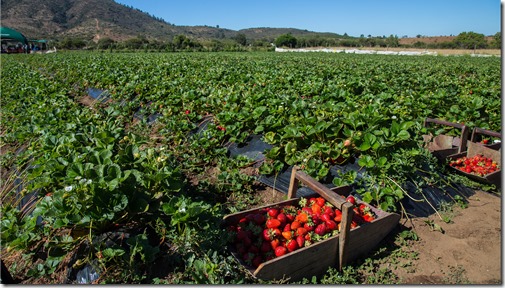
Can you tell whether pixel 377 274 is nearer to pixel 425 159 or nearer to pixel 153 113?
pixel 425 159

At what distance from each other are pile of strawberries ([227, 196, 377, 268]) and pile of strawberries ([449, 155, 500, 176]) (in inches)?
92.4

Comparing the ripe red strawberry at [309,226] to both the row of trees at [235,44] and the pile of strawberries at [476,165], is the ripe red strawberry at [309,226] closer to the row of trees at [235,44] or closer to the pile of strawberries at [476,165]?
the pile of strawberries at [476,165]

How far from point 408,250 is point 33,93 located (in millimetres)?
10182

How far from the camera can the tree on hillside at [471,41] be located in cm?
5866

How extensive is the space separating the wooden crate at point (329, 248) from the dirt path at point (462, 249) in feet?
1.21

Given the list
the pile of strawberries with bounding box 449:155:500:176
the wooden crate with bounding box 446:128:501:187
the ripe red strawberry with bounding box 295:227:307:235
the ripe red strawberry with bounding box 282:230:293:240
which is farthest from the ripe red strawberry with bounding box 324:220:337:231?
the pile of strawberries with bounding box 449:155:500:176

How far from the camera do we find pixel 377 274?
287 centimetres

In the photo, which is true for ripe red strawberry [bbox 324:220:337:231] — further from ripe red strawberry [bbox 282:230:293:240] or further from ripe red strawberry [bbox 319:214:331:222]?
ripe red strawberry [bbox 282:230:293:240]

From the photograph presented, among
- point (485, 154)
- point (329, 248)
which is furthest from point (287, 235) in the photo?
point (485, 154)

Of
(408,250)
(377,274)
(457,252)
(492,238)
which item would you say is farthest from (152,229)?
(492,238)

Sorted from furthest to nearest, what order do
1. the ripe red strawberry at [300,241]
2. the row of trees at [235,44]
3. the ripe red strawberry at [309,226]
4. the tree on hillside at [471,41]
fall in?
the tree on hillside at [471,41], the row of trees at [235,44], the ripe red strawberry at [309,226], the ripe red strawberry at [300,241]

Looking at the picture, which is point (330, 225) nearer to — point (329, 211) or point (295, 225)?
point (329, 211)

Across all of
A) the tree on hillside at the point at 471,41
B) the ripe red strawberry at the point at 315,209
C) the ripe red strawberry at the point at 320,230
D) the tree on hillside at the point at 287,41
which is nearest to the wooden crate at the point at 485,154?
the ripe red strawberry at the point at 315,209

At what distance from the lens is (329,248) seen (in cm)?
275
